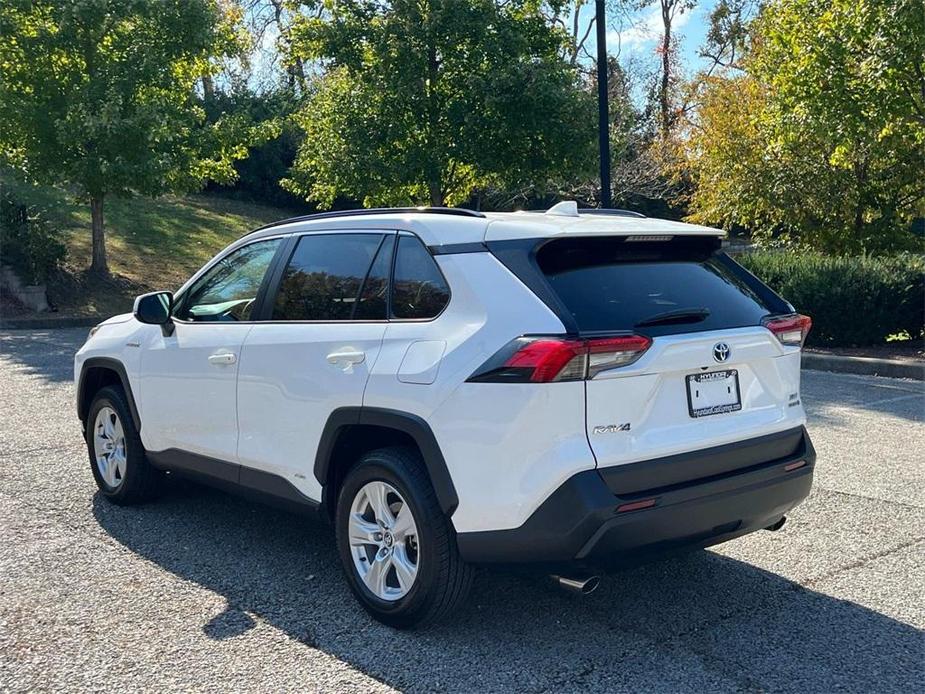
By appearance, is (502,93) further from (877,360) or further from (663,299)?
(663,299)

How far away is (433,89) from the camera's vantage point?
61.6 feet

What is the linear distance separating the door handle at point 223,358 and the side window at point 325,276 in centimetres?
32

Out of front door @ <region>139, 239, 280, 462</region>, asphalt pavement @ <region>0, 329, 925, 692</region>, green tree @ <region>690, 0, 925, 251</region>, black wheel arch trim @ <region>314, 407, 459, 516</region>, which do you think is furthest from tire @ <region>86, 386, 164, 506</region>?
green tree @ <region>690, 0, 925, 251</region>

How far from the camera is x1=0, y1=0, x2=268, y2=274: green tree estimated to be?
57.2 feet

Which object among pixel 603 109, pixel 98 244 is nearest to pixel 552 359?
pixel 603 109

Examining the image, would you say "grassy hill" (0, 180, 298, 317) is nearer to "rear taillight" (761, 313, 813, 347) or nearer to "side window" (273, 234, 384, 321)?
"side window" (273, 234, 384, 321)

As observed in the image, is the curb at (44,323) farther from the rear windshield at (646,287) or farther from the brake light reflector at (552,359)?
the brake light reflector at (552,359)

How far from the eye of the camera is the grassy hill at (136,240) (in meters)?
18.9

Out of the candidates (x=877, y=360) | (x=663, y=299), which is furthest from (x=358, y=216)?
(x=877, y=360)

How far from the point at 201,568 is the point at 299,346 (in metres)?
1.30

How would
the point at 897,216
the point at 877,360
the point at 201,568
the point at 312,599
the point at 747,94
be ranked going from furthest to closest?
the point at 747,94 < the point at 897,216 < the point at 877,360 < the point at 201,568 < the point at 312,599

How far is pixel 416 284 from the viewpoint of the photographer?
160 inches

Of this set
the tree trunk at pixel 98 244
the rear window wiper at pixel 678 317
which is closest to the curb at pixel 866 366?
the rear window wiper at pixel 678 317

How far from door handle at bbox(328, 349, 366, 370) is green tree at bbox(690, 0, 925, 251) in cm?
1014
